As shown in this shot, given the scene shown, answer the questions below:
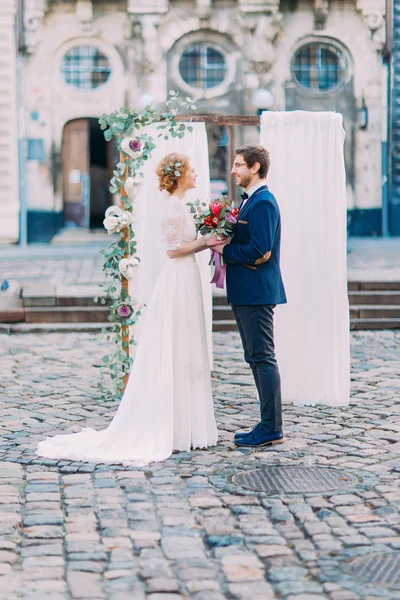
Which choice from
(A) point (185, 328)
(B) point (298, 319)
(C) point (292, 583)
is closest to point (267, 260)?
(A) point (185, 328)

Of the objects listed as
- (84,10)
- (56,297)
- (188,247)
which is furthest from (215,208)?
(84,10)

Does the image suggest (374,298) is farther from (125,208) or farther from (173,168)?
(173,168)

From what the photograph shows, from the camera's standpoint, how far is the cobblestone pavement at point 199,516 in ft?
15.8

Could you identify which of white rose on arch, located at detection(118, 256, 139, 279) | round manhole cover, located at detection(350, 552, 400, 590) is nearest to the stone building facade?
white rose on arch, located at detection(118, 256, 139, 279)

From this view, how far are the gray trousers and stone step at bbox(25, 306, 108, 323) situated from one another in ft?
21.6

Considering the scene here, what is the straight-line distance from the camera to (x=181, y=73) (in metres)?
25.1

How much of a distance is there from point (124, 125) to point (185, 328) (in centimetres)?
217

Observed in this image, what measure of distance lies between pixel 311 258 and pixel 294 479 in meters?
2.92

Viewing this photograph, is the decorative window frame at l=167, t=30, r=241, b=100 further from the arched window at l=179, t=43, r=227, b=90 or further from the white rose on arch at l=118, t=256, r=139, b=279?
the white rose on arch at l=118, t=256, r=139, b=279

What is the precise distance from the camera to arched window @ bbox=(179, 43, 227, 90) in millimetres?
25078

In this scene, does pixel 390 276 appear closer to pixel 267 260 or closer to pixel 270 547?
pixel 267 260

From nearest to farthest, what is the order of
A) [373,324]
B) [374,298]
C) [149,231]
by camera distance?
[149,231] → [373,324] → [374,298]

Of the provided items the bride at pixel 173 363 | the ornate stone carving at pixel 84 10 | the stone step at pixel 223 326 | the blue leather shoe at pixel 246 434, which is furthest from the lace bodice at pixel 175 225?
the ornate stone carving at pixel 84 10

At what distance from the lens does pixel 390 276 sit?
50.9ft
